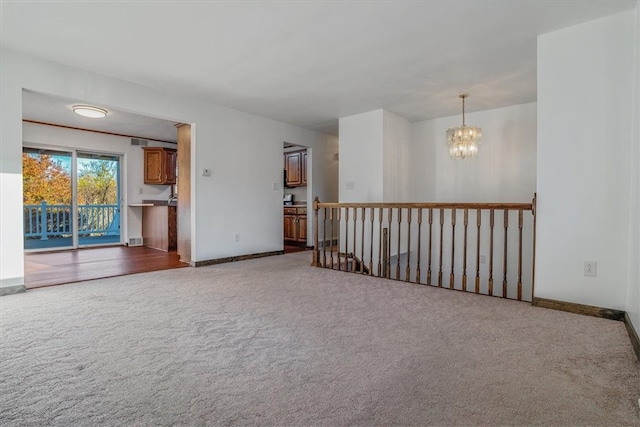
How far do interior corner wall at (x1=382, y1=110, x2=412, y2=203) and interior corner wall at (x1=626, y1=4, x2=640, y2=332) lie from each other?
3.02 metres

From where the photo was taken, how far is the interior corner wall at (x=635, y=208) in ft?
6.91

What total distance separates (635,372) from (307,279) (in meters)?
2.80

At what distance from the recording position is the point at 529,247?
14.8 feet

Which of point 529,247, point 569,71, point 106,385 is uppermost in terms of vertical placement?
point 569,71

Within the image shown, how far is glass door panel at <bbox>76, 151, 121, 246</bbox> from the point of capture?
6.84 m

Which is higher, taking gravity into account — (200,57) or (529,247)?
(200,57)

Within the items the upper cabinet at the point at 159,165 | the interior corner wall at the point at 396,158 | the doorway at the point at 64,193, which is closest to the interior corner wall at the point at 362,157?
the interior corner wall at the point at 396,158

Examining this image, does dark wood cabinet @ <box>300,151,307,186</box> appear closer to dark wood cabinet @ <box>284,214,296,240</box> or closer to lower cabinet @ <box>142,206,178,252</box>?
dark wood cabinet @ <box>284,214,296,240</box>

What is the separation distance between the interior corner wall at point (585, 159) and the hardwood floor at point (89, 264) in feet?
14.7

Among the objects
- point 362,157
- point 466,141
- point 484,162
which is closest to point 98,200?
point 362,157

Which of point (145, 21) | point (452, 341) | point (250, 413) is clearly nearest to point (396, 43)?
point (145, 21)

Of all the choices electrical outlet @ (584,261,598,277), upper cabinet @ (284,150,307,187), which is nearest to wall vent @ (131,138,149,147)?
upper cabinet @ (284,150,307,187)

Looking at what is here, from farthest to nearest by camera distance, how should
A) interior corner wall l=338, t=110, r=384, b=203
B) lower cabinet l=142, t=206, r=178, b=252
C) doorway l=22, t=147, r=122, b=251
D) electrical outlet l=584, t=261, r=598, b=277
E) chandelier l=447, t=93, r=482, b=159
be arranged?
lower cabinet l=142, t=206, r=178, b=252
doorway l=22, t=147, r=122, b=251
interior corner wall l=338, t=110, r=384, b=203
chandelier l=447, t=93, r=482, b=159
electrical outlet l=584, t=261, r=598, b=277

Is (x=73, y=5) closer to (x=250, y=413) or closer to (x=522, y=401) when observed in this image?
(x=250, y=413)
